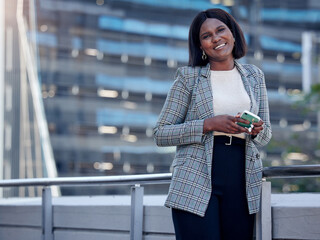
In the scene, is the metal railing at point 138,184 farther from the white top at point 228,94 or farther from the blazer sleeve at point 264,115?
the white top at point 228,94

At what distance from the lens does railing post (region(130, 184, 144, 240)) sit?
11.4 feet

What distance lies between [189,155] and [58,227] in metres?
2.09

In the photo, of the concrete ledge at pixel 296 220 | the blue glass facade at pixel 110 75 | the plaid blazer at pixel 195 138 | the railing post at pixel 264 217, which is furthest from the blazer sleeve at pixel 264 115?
the blue glass facade at pixel 110 75

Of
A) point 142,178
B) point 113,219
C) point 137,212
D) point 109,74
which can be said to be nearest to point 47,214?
point 113,219

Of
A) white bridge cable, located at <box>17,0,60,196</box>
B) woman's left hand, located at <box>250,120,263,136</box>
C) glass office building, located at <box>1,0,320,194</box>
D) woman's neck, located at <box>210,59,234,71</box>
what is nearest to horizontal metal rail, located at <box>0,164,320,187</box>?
woman's left hand, located at <box>250,120,263,136</box>

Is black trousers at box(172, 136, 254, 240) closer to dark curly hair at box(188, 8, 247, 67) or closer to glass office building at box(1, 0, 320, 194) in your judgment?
dark curly hair at box(188, 8, 247, 67)

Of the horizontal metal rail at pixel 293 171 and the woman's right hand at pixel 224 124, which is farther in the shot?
the horizontal metal rail at pixel 293 171

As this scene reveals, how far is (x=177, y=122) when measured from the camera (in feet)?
8.11

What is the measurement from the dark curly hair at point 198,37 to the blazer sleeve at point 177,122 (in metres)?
0.10

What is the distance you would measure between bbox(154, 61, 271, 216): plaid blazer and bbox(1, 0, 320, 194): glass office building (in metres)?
20.4

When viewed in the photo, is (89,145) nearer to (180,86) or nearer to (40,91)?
(40,91)

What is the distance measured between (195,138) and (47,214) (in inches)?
83.9

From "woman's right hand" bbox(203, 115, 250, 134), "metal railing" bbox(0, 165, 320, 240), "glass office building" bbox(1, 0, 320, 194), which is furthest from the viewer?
"glass office building" bbox(1, 0, 320, 194)

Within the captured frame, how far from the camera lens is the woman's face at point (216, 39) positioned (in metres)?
2.48
